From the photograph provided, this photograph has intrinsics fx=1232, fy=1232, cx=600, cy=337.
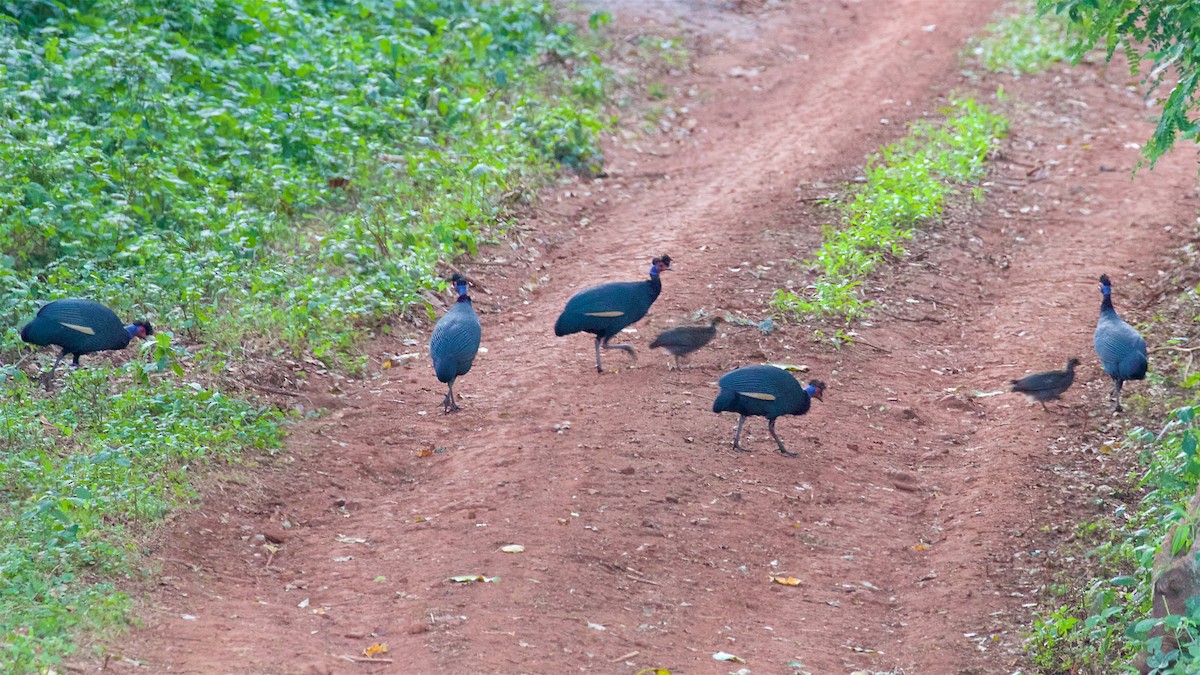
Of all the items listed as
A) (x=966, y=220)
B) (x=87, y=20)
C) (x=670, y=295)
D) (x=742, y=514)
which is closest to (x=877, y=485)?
(x=742, y=514)

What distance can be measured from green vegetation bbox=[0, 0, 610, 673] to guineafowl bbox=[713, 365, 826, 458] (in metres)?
2.89

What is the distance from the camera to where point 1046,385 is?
8.65 metres

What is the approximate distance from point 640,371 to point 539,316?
4.54 feet

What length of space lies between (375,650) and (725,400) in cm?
298

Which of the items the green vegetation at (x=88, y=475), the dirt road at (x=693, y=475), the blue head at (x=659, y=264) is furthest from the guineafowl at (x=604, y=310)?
the green vegetation at (x=88, y=475)

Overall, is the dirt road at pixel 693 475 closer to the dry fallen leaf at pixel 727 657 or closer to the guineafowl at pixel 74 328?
the dry fallen leaf at pixel 727 657

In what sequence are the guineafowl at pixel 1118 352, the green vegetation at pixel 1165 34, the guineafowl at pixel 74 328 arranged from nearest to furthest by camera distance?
the green vegetation at pixel 1165 34 → the guineafowl at pixel 74 328 → the guineafowl at pixel 1118 352

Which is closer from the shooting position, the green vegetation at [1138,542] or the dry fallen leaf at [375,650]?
the green vegetation at [1138,542]

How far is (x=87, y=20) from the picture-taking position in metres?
12.4

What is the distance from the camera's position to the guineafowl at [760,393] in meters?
7.80

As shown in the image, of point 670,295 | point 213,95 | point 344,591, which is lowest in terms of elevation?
point 344,591

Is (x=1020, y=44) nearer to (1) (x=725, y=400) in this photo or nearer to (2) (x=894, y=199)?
(2) (x=894, y=199)

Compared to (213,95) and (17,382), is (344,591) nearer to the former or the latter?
(17,382)

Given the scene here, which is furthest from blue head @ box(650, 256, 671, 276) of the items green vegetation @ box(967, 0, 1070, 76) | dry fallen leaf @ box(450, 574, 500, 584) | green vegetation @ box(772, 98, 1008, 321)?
green vegetation @ box(967, 0, 1070, 76)
